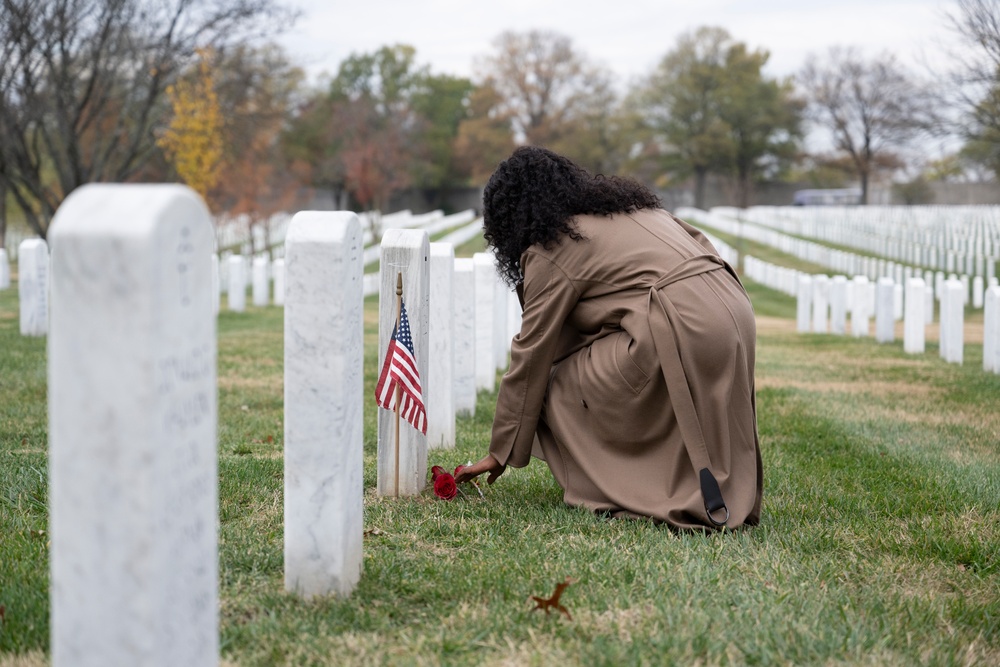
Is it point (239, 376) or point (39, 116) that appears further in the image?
point (39, 116)

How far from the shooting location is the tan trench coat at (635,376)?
423 centimetres

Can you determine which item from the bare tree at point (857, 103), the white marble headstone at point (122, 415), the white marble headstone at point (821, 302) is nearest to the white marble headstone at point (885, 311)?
the white marble headstone at point (821, 302)

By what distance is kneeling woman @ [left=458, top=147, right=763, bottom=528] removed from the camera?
167 inches

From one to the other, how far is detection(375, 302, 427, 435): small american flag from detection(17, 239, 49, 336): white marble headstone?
824cm

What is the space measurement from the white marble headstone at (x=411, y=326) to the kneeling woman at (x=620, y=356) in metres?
0.24

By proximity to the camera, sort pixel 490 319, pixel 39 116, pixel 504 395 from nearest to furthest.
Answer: pixel 504 395 < pixel 490 319 < pixel 39 116

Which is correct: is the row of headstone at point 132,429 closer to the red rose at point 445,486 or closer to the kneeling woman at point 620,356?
the red rose at point 445,486

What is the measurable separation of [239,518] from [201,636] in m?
2.09

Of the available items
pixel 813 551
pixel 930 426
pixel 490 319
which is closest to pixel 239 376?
pixel 490 319

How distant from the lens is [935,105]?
23609mm

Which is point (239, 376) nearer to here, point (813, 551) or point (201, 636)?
point (813, 551)

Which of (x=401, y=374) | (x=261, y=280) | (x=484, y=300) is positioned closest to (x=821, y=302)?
(x=261, y=280)

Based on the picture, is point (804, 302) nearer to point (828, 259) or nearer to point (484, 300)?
point (484, 300)

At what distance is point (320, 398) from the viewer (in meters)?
3.09
